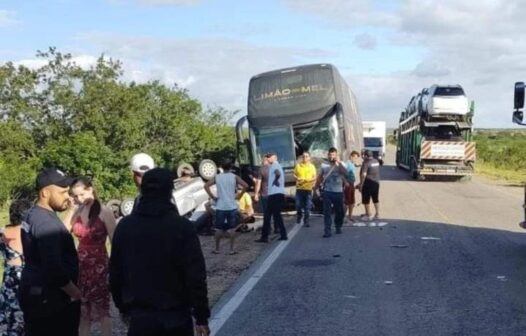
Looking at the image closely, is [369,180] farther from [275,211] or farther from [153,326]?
[153,326]

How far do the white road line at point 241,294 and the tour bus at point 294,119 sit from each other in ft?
26.1

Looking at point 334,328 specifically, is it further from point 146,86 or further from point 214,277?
point 146,86

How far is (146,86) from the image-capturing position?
2952 cm

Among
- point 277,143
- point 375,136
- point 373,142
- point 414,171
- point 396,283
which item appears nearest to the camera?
point 396,283

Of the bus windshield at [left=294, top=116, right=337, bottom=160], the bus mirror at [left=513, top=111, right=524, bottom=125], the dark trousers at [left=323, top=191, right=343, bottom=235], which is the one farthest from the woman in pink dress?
the bus windshield at [left=294, top=116, right=337, bottom=160]

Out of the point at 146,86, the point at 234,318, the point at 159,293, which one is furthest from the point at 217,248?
the point at 146,86

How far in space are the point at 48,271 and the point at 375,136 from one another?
49641 mm

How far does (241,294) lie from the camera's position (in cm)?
968

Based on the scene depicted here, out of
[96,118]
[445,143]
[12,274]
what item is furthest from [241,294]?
[445,143]

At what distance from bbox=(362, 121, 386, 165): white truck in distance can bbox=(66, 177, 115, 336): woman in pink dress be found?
4535 centimetres

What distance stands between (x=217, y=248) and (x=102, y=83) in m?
15.9

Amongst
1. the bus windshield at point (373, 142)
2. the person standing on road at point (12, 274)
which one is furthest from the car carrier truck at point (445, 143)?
the person standing on road at point (12, 274)

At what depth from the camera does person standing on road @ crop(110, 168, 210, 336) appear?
14.3 ft

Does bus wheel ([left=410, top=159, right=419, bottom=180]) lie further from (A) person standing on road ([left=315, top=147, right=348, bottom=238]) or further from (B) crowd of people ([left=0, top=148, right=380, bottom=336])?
(B) crowd of people ([left=0, top=148, right=380, bottom=336])
